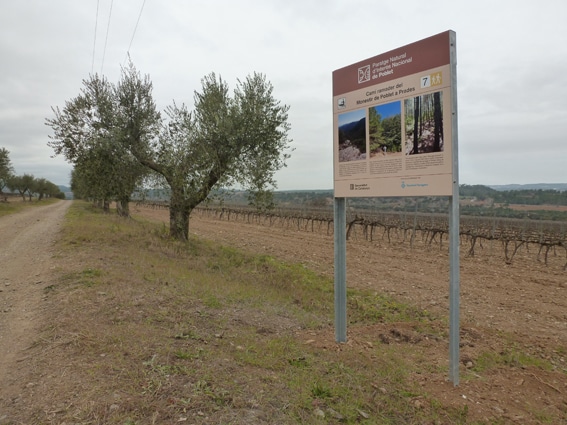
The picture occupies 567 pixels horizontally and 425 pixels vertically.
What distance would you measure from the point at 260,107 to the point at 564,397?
11.6m

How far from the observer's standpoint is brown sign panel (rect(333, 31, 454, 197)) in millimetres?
4121

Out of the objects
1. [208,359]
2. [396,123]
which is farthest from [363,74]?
[208,359]

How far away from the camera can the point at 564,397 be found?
4.43 metres

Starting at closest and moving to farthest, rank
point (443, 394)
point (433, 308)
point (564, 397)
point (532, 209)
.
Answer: point (443, 394)
point (564, 397)
point (433, 308)
point (532, 209)

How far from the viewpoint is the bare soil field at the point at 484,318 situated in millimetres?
4270

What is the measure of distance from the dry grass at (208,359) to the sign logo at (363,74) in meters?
3.52

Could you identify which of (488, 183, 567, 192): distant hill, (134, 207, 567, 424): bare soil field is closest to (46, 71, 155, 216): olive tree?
(134, 207, 567, 424): bare soil field

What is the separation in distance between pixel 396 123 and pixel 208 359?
3423mm

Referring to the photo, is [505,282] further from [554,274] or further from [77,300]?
[77,300]

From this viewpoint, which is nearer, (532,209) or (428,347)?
(428,347)

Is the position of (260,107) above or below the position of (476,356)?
above

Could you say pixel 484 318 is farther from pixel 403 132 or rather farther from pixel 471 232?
pixel 471 232

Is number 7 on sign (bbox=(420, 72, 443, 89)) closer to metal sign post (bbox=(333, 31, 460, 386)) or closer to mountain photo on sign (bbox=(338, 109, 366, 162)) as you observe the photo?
metal sign post (bbox=(333, 31, 460, 386))

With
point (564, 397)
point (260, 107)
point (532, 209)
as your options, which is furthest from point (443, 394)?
point (532, 209)
